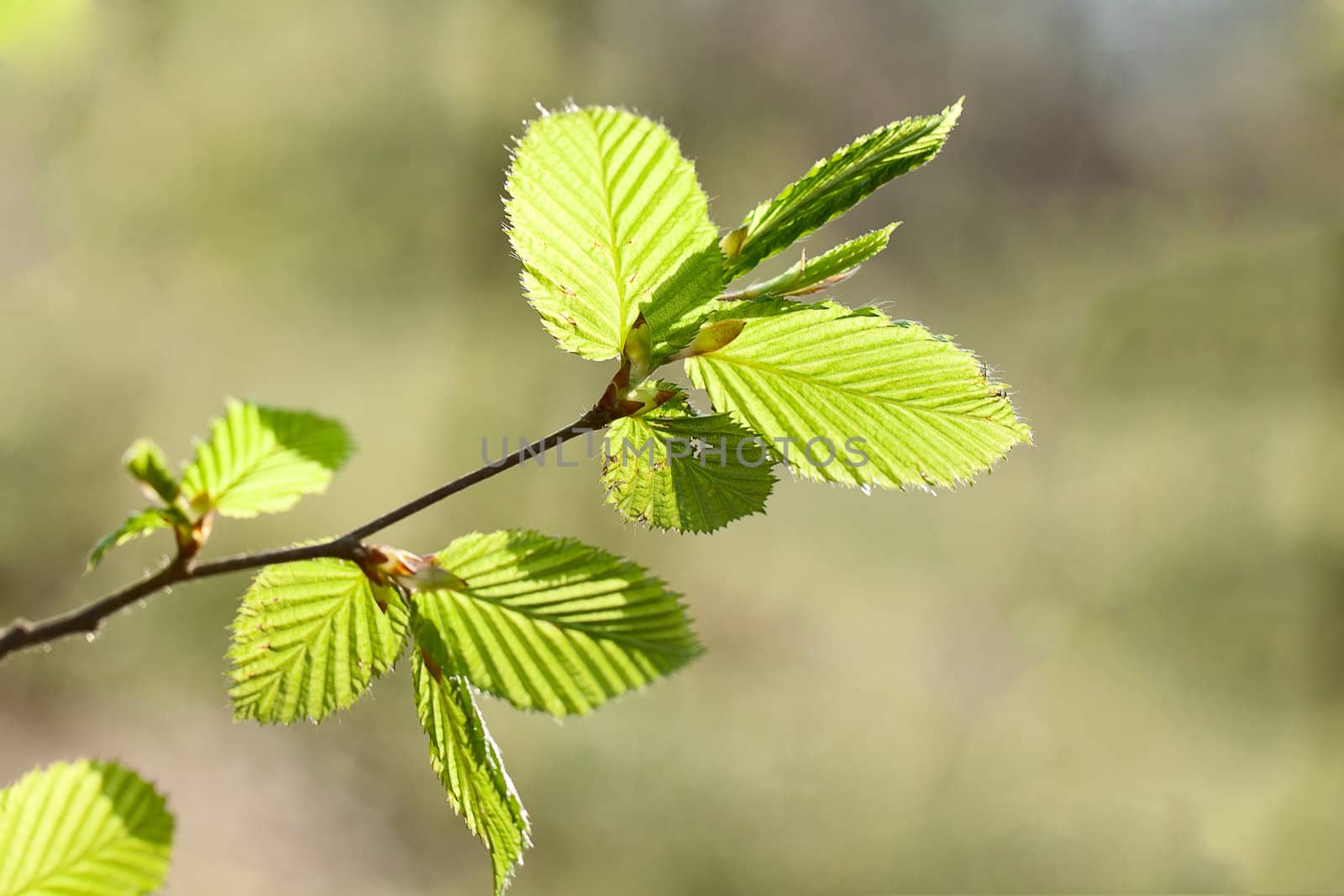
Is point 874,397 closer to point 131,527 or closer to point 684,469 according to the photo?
point 684,469

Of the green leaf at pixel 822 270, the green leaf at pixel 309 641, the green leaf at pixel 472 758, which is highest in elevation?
the green leaf at pixel 822 270

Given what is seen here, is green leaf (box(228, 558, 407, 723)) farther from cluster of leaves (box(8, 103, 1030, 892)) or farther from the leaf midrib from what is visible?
the leaf midrib

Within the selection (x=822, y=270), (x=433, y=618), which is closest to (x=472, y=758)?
(x=433, y=618)

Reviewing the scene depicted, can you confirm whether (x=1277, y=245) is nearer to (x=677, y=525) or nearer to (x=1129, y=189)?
(x=1129, y=189)

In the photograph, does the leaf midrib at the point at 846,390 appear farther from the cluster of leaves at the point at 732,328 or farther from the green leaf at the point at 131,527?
the green leaf at the point at 131,527

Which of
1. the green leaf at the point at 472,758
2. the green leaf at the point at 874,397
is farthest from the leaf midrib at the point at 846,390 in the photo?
the green leaf at the point at 472,758

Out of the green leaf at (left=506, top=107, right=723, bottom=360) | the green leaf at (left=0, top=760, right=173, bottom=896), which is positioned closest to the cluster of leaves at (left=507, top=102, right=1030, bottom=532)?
the green leaf at (left=506, top=107, right=723, bottom=360)
